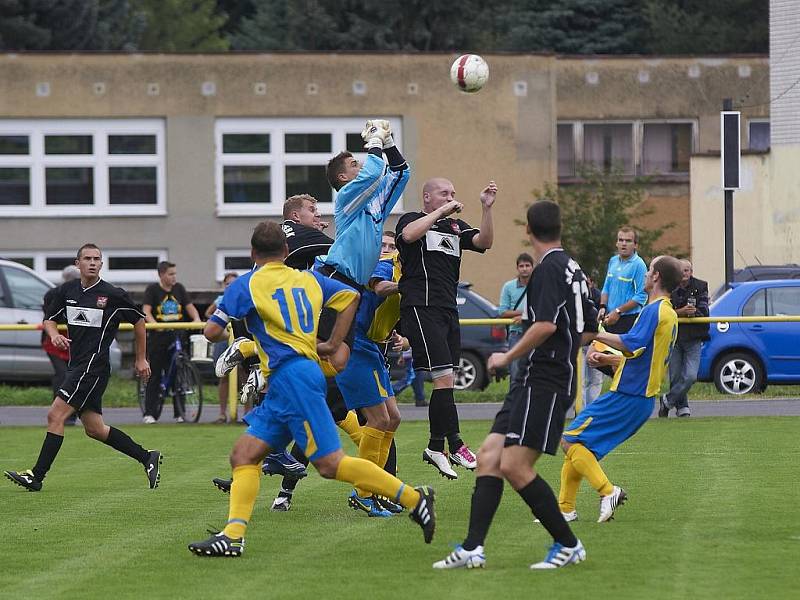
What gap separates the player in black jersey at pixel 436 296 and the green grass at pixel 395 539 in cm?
59

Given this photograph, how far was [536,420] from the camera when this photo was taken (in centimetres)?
809

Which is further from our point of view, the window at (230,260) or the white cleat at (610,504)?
the window at (230,260)

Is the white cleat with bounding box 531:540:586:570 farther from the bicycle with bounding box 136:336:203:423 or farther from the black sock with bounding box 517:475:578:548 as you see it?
the bicycle with bounding box 136:336:203:423

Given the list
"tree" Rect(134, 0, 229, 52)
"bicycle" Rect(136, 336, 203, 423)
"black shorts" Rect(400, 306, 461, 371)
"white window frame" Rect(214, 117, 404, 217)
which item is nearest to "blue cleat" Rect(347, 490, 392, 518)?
"black shorts" Rect(400, 306, 461, 371)

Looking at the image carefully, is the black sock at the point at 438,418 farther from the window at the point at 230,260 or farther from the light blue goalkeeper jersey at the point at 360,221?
the window at the point at 230,260

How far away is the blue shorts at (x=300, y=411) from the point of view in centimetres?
854

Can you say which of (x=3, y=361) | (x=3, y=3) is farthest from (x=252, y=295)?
(x=3, y=3)

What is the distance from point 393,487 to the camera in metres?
8.62

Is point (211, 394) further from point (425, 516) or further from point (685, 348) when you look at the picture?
point (425, 516)

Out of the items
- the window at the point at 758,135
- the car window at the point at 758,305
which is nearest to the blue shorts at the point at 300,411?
the car window at the point at 758,305

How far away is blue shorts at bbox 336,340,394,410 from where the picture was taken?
10.6 m

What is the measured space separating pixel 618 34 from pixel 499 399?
35.7 metres

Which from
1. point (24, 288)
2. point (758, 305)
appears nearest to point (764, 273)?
point (758, 305)

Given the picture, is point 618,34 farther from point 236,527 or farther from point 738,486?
point 236,527
